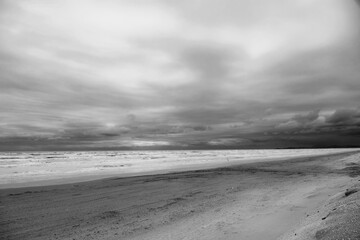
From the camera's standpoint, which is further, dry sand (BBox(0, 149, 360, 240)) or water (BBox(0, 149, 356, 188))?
water (BBox(0, 149, 356, 188))

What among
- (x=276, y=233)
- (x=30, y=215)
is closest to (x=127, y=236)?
(x=276, y=233)

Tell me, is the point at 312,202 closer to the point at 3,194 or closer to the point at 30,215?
the point at 30,215

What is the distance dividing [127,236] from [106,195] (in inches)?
246

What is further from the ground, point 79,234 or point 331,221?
point 331,221

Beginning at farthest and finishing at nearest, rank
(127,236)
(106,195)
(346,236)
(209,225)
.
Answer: (106,195)
(209,225)
(127,236)
(346,236)

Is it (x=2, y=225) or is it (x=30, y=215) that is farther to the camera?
(x=30, y=215)

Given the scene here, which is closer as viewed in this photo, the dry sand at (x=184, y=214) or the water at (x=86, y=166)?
the dry sand at (x=184, y=214)

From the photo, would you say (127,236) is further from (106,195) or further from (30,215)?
(106,195)

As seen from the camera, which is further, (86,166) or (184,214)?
(86,166)

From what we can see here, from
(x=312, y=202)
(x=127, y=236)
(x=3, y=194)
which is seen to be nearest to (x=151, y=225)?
(x=127, y=236)

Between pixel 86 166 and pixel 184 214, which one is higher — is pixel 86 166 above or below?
above

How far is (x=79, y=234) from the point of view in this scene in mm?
7062

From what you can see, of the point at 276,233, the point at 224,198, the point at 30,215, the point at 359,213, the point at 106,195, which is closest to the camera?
the point at 359,213

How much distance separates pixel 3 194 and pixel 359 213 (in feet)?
50.5
